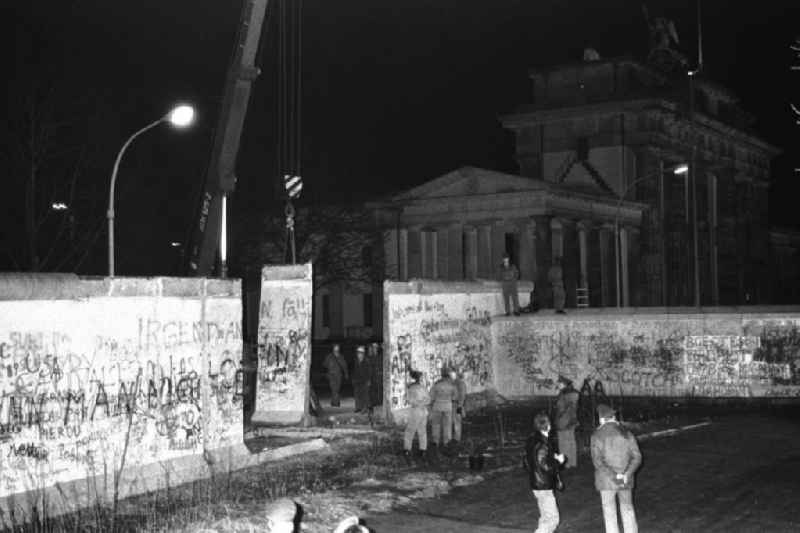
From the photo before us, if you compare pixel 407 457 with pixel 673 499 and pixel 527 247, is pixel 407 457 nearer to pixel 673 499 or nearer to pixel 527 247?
pixel 673 499

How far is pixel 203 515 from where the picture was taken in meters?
12.9

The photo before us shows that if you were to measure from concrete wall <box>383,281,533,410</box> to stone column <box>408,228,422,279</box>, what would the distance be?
29.2 m

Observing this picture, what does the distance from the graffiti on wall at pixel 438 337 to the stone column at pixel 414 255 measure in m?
29.5

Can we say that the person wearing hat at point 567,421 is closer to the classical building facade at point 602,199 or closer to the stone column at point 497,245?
the classical building facade at point 602,199

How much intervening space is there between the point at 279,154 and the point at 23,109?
15.4m

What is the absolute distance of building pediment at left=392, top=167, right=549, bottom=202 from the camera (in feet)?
175

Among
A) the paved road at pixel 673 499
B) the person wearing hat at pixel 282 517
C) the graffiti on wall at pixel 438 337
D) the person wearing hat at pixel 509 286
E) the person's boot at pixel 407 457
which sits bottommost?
the paved road at pixel 673 499

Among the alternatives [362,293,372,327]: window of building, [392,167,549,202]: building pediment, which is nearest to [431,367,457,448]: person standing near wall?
[392,167,549,202]: building pediment

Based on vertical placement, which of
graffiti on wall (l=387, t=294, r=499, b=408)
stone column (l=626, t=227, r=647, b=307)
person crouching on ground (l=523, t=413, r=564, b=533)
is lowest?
person crouching on ground (l=523, t=413, r=564, b=533)

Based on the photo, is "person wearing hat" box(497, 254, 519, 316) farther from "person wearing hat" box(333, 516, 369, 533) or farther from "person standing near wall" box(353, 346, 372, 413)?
"person wearing hat" box(333, 516, 369, 533)

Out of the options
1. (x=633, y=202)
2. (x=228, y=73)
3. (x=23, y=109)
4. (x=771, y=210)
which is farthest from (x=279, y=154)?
(x=771, y=210)

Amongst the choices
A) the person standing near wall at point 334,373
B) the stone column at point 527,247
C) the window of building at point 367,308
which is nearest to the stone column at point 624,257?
the stone column at point 527,247

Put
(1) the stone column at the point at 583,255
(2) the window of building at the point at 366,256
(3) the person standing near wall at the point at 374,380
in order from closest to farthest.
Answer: (3) the person standing near wall at the point at 374,380 → (1) the stone column at the point at 583,255 → (2) the window of building at the point at 366,256

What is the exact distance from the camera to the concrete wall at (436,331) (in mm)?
24219
